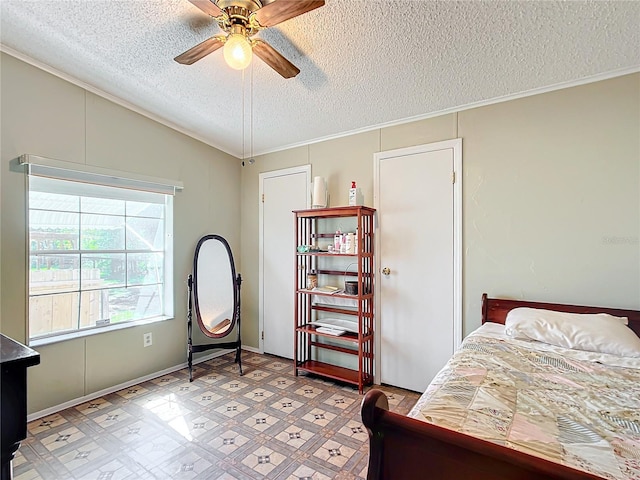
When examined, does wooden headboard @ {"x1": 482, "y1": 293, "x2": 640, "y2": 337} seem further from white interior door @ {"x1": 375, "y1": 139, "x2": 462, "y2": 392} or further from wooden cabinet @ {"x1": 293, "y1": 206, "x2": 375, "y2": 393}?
wooden cabinet @ {"x1": 293, "y1": 206, "x2": 375, "y2": 393}

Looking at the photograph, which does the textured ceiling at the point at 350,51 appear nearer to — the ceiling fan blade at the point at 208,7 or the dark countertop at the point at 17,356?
the ceiling fan blade at the point at 208,7

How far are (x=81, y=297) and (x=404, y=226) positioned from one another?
9.64 ft

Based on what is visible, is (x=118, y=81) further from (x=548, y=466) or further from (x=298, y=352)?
(x=548, y=466)

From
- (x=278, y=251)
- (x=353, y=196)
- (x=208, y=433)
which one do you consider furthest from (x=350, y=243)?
(x=208, y=433)

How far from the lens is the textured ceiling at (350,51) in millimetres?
1709

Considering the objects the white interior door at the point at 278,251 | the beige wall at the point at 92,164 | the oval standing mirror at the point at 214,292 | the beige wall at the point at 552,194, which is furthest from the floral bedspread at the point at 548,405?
the beige wall at the point at 92,164

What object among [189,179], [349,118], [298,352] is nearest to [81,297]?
[189,179]

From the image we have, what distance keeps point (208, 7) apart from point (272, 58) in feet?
1.34

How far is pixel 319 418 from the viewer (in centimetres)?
241

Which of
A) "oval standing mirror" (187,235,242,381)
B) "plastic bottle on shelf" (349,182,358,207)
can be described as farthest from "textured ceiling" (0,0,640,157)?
"oval standing mirror" (187,235,242,381)

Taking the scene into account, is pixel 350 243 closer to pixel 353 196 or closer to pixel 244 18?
pixel 353 196

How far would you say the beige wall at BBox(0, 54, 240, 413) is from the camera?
90.9 inches

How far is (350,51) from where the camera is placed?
2021 millimetres

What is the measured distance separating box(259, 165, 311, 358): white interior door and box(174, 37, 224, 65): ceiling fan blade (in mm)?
1836
